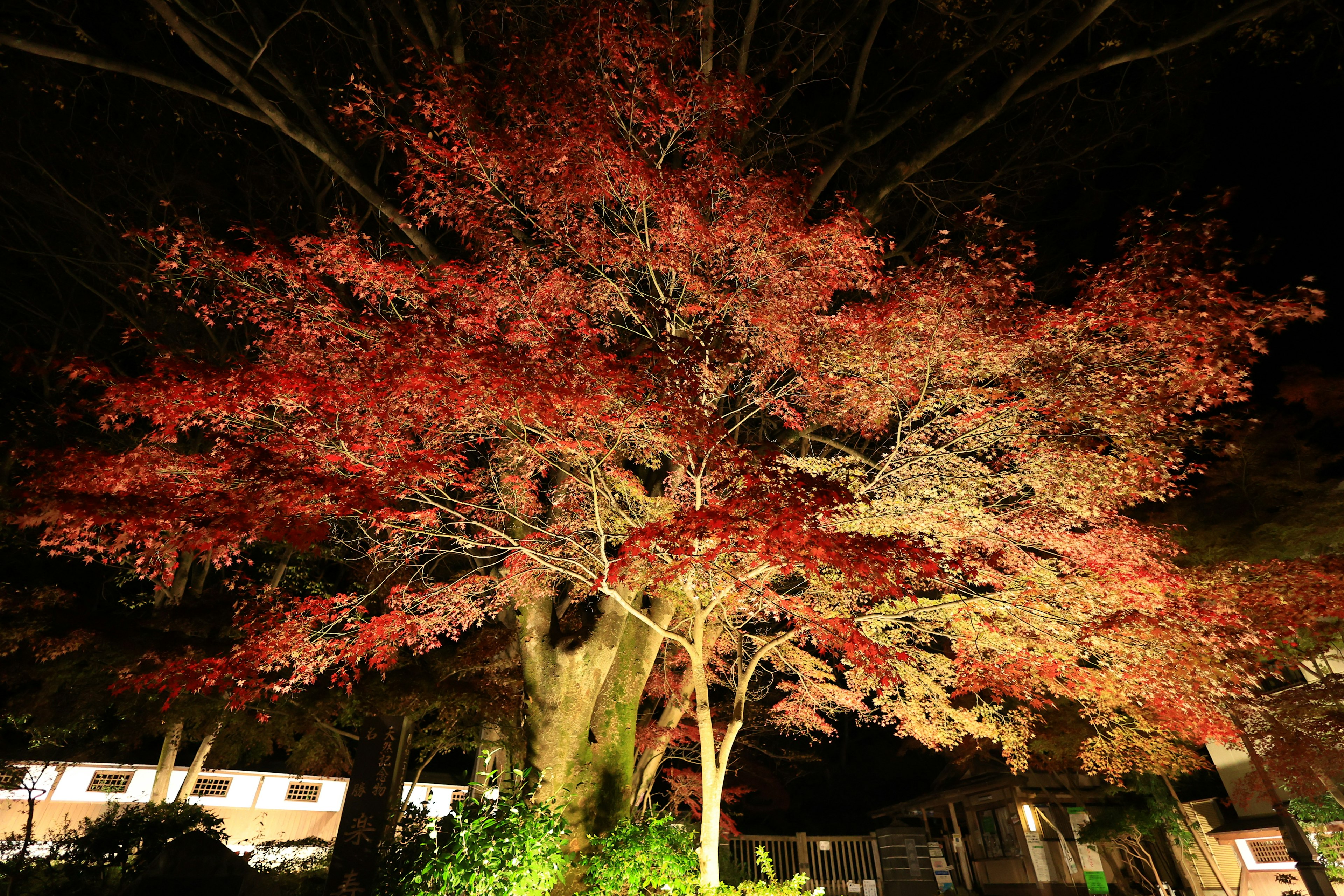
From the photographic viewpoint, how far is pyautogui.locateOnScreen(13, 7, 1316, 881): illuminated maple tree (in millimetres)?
6695

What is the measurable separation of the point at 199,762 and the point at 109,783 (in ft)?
22.5

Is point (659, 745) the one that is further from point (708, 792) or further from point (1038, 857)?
point (1038, 857)

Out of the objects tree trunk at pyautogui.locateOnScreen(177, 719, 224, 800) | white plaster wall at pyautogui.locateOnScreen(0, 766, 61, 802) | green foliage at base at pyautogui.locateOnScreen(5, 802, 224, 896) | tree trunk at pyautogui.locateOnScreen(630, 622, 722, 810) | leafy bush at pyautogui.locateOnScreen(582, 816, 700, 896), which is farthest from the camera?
white plaster wall at pyautogui.locateOnScreen(0, 766, 61, 802)

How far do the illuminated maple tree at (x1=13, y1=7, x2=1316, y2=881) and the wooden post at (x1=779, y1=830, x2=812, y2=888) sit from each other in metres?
7.90

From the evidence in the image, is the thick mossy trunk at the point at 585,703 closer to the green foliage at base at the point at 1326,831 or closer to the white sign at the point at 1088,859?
the green foliage at base at the point at 1326,831

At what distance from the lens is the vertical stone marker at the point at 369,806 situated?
642 cm

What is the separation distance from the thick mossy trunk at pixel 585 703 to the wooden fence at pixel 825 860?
7249mm

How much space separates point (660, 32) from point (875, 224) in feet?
13.9

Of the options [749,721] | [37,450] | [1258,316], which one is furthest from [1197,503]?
[37,450]

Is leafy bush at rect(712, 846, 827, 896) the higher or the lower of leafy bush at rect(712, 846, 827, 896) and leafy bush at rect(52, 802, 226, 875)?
→ the lower

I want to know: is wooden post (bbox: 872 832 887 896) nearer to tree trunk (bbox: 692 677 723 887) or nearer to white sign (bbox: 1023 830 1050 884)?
white sign (bbox: 1023 830 1050 884)

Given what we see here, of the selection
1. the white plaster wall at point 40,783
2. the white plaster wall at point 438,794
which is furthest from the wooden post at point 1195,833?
the white plaster wall at point 40,783

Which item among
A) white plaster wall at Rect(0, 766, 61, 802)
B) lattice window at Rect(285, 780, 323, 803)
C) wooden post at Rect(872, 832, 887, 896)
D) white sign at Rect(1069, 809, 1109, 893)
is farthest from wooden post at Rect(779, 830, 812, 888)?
white plaster wall at Rect(0, 766, 61, 802)

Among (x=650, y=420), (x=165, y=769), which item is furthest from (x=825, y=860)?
(x=165, y=769)
